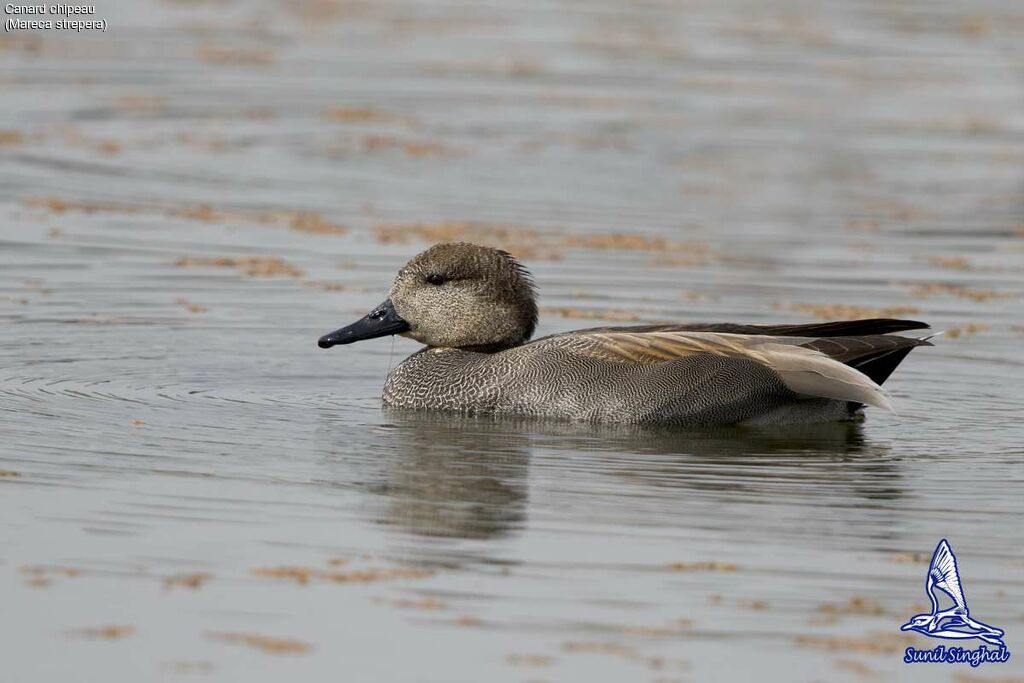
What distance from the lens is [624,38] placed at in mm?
29922

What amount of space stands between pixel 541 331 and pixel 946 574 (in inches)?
238

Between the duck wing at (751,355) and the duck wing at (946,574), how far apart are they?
278cm

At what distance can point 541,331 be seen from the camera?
1396 cm

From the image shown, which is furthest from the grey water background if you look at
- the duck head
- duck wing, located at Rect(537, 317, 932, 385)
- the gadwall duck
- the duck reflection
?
the duck head

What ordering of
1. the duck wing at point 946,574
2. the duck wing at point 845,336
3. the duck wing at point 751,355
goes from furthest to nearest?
the duck wing at point 845,336
the duck wing at point 751,355
the duck wing at point 946,574

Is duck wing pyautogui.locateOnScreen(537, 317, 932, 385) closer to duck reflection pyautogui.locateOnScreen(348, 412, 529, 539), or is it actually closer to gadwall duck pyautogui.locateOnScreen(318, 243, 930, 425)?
gadwall duck pyautogui.locateOnScreen(318, 243, 930, 425)

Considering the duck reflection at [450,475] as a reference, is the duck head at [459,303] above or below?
above

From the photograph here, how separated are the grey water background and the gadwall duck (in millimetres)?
215

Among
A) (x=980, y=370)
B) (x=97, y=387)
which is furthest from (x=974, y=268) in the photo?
(x=97, y=387)

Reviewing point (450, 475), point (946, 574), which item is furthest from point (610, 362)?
point (946, 574)

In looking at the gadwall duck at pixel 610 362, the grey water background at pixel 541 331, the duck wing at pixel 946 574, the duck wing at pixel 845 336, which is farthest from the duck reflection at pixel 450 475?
the duck wing at pixel 946 574

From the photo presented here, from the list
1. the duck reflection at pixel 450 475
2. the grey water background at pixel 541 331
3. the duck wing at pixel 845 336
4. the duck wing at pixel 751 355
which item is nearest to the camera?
the grey water background at pixel 541 331

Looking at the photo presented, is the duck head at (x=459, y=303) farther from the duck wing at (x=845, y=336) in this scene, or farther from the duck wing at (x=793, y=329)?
the duck wing at (x=793, y=329)

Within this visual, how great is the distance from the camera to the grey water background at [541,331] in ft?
24.8
